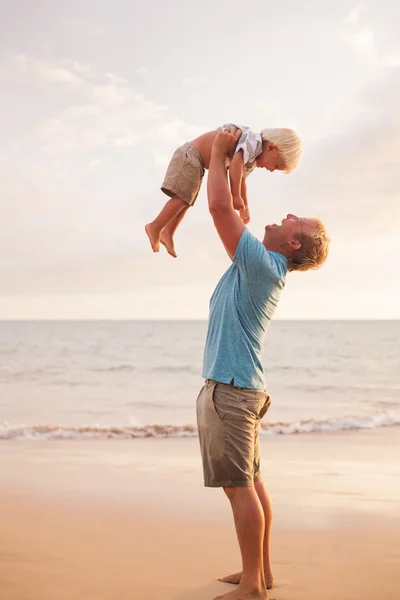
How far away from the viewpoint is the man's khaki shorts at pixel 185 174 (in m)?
3.81

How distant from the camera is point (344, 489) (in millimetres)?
5820

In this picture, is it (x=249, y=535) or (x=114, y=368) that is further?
(x=114, y=368)

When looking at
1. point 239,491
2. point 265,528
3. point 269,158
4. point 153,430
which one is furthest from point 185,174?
point 153,430

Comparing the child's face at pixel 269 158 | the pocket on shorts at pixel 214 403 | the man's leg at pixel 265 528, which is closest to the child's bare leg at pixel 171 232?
the child's face at pixel 269 158

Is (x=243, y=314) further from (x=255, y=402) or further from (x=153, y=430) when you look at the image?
(x=153, y=430)

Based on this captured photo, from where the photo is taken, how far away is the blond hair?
126 inches

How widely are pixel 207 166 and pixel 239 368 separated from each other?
1372mm

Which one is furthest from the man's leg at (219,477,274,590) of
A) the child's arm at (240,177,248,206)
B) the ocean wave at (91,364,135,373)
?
the ocean wave at (91,364,135,373)

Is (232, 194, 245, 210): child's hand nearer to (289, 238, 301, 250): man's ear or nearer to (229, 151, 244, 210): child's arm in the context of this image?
(229, 151, 244, 210): child's arm

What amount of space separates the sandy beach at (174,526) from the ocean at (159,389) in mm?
2293

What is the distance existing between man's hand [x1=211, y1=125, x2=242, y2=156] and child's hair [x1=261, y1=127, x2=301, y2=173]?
8.9 inches

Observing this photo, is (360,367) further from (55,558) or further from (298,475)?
(55,558)

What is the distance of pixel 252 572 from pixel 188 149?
2.22 meters

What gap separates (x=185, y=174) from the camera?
150 inches
